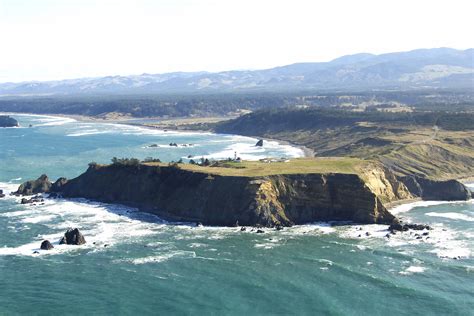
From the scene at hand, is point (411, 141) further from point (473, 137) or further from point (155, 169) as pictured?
point (155, 169)

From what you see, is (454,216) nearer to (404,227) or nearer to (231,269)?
(404,227)

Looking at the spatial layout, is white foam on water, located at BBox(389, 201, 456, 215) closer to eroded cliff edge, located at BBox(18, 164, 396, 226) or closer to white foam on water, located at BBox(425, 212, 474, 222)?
white foam on water, located at BBox(425, 212, 474, 222)

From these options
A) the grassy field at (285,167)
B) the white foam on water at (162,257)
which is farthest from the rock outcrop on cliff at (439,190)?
the white foam on water at (162,257)

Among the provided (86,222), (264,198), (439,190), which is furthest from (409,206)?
(86,222)

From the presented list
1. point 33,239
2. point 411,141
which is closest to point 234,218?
point 33,239

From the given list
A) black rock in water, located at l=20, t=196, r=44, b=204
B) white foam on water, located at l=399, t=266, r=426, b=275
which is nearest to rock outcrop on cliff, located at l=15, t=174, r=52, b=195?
black rock in water, located at l=20, t=196, r=44, b=204

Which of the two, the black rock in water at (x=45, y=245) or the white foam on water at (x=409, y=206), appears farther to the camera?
the white foam on water at (x=409, y=206)

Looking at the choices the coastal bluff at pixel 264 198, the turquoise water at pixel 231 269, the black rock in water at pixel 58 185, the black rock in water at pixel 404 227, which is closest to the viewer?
the turquoise water at pixel 231 269

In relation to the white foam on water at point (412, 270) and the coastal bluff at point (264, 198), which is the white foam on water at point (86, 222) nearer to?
the coastal bluff at point (264, 198)
